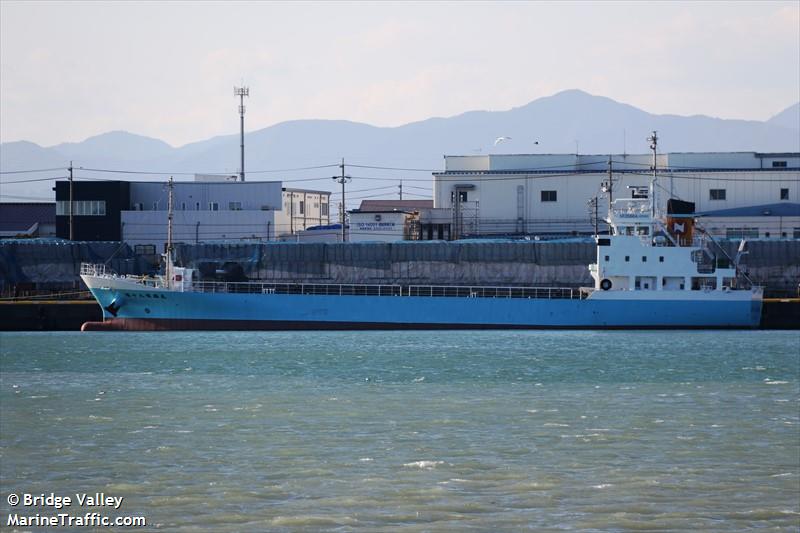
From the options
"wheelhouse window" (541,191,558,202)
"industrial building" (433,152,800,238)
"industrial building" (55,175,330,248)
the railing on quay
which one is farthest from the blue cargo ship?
"industrial building" (55,175,330,248)

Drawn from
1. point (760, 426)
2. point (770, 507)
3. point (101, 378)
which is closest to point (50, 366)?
point (101, 378)

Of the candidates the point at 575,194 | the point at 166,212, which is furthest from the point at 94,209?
the point at 575,194

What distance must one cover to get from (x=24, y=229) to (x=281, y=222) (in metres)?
18.3

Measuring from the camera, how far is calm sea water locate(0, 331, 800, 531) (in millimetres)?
15117

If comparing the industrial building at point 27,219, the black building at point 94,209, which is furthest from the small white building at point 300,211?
the industrial building at point 27,219

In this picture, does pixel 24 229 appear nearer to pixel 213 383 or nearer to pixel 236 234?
pixel 236 234

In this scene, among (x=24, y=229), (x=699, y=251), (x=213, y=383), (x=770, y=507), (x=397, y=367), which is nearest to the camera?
(x=770, y=507)

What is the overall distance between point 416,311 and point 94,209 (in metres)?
25.3

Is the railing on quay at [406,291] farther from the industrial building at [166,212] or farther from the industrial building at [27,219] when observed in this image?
the industrial building at [27,219]

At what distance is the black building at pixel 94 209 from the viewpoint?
60969 millimetres

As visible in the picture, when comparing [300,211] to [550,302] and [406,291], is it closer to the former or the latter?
[406,291]

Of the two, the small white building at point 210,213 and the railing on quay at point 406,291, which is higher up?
the small white building at point 210,213

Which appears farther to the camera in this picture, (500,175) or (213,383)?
(500,175)

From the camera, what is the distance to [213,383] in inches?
1106
